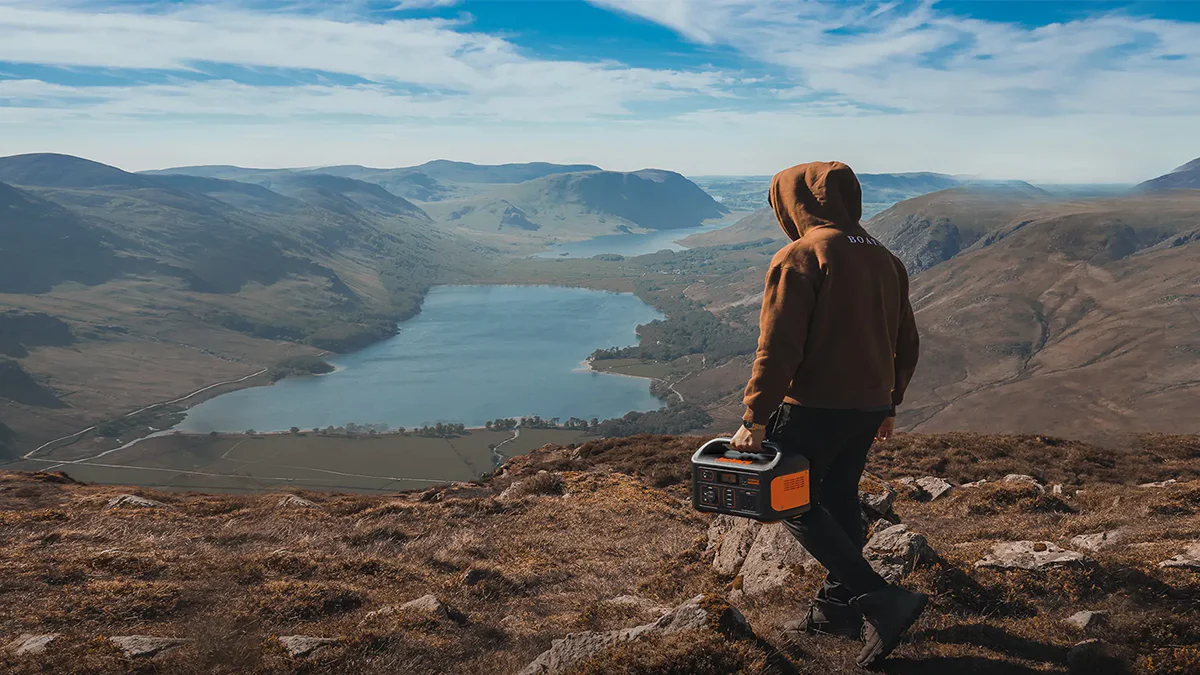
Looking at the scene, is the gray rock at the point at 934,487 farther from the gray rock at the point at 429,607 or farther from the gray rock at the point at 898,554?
the gray rock at the point at 429,607

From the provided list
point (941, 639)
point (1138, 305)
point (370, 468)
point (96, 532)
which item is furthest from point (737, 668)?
point (1138, 305)

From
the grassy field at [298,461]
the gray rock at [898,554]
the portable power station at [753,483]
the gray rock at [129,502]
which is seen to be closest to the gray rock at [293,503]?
the gray rock at [129,502]

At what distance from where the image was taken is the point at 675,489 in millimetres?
21781

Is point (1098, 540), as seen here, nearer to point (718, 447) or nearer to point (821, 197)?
point (718, 447)

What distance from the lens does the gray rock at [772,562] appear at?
27.1 ft

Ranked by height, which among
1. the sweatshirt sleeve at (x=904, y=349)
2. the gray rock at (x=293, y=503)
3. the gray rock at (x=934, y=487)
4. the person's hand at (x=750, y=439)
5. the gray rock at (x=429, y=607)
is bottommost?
the gray rock at (x=293, y=503)

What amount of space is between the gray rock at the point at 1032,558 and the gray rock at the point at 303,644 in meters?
7.20

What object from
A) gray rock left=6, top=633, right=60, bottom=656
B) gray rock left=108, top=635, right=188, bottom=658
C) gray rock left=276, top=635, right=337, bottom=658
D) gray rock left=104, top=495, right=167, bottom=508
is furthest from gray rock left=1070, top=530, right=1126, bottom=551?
gray rock left=104, top=495, right=167, bottom=508

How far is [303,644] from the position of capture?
7.22 meters

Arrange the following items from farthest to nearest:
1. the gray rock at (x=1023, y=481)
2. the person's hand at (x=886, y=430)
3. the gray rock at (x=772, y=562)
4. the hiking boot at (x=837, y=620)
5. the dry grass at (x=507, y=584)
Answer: the gray rock at (x=1023, y=481)
the gray rock at (x=772, y=562)
the person's hand at (x=886, y=430)
the hiking boot at (x=837, y=620)
the dry grass at (x=507, y=584)

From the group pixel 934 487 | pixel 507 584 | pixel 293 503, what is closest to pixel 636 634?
pixel 507 584

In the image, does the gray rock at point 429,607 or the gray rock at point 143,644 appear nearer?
the gray rock at point 143,644

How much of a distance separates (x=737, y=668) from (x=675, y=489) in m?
16.2

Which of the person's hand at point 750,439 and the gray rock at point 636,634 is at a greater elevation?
the person's hand at point 750,439
